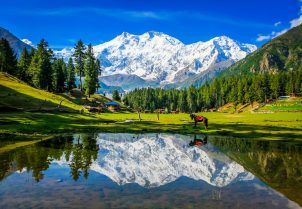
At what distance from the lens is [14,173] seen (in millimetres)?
17422

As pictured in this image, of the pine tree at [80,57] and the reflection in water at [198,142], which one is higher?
the pine tree at [80,57]

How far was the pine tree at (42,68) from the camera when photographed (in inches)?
4373

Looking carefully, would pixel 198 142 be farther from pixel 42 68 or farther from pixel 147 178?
pixel 42 68

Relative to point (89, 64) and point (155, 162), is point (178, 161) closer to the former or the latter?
point (155, 162)

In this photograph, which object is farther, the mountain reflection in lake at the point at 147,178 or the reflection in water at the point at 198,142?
the reflection in water at the point at 198,142

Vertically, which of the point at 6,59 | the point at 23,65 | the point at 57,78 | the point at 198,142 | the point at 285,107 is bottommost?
the point at 198,142

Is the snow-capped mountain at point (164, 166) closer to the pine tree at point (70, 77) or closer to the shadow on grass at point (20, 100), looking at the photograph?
the shadow on grass at point (20, 100)

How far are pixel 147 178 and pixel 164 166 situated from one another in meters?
4.07

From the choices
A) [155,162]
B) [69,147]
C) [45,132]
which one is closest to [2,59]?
[45,132]

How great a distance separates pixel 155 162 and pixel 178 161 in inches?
78.5

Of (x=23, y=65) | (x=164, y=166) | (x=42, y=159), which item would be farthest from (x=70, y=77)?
(x=164, y=166)

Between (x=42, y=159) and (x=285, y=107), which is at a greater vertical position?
(x=285, y=107)

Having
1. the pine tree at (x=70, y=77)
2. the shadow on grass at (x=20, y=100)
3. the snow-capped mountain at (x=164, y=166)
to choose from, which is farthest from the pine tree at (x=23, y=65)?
the snow-capped mountain at (x=164, y=166)

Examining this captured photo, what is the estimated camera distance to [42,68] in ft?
365
